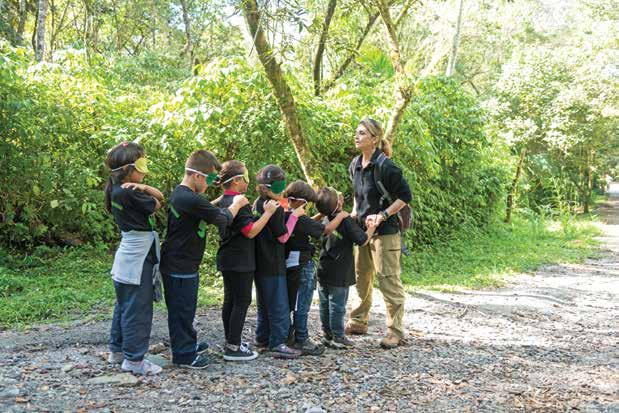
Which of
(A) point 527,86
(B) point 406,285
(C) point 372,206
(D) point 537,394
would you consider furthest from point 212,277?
(A) point 527,86

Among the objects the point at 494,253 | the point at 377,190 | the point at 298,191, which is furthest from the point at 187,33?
the point at 298,191

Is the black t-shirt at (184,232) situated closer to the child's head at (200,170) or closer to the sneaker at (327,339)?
the child's head at (200,170)

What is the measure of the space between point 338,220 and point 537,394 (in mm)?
1941

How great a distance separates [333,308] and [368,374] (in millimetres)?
743

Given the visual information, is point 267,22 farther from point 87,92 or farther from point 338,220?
point 87,92

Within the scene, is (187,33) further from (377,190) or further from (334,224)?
(334,224)

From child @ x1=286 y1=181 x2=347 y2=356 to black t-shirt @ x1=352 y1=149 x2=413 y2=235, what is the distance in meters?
0.36

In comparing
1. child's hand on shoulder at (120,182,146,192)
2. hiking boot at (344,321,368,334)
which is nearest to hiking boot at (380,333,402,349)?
hiking boot at (344,321,368,334)

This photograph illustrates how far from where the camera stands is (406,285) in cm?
826

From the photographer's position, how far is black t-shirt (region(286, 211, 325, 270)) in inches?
184

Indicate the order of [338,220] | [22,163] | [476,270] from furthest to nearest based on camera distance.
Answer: [476,270] < [22,163] < [338,220]

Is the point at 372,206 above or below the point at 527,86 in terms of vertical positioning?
below

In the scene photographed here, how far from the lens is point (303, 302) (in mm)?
4773

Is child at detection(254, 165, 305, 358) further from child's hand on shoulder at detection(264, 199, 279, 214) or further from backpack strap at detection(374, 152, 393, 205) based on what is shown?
backpack strap at detection(374, 152, 393, 205)
